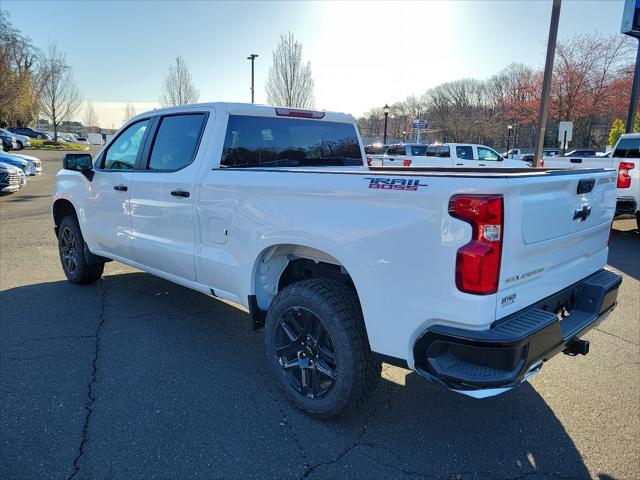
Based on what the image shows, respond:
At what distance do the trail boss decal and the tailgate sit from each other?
0.42 m

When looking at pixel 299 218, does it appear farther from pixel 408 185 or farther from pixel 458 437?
pixel 458 437

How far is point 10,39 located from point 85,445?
4416 cm

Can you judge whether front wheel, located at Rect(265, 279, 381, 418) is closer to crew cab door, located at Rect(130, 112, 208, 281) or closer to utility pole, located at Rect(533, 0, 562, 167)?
crew cab door, located at Rect(130, 112, 208, 281)

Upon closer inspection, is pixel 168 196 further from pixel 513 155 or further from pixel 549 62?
pixel 513 155

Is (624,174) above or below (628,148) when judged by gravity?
below

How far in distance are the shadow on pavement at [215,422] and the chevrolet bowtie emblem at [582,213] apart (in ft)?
4.30

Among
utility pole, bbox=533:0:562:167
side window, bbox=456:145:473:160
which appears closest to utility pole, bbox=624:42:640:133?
utility pole, bbox=533:0:562:167

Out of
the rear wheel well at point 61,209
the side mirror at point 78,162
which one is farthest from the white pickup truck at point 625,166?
the rear wheel well at point 61,209

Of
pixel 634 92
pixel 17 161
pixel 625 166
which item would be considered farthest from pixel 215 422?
pixel 17 161

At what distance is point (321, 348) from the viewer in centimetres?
287

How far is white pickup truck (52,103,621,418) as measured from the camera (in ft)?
7.07

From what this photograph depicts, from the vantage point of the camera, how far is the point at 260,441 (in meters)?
2.75

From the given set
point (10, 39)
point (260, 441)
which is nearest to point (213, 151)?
point (260, 441)

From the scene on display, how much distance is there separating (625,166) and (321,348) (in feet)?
27.8
